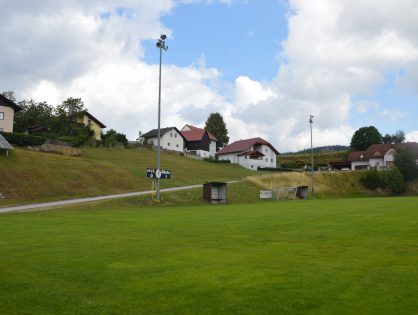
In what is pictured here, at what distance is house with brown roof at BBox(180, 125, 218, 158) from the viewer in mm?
120250

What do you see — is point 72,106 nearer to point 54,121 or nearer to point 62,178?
point 54,121

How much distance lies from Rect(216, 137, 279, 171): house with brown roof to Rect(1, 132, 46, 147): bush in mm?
53822

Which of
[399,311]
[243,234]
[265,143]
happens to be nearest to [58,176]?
[243,234]

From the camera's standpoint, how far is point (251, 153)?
106 m

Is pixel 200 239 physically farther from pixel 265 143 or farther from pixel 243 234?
pixel 265 143

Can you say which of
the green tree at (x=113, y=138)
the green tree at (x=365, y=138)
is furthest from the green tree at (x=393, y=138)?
the green tree at (x=113, y=138)

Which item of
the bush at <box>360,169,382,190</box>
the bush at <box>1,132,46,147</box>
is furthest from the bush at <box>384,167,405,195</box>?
the bush at <box>1,132,46,147</box>

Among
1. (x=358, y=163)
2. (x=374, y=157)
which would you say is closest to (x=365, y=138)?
(x=358, y=163)

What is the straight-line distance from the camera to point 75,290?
7.94 m

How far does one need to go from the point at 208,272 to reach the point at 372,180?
252 feet

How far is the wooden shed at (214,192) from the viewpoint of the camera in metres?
44.6

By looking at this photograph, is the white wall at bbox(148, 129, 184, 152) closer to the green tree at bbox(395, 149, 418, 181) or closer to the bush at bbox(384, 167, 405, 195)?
the bush at bbox(384, 167, 405, 195)

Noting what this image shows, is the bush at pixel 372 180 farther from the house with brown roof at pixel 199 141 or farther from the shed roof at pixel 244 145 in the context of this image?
the house with brown roof at pixel 199 141

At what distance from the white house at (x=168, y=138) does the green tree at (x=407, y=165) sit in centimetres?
5209
